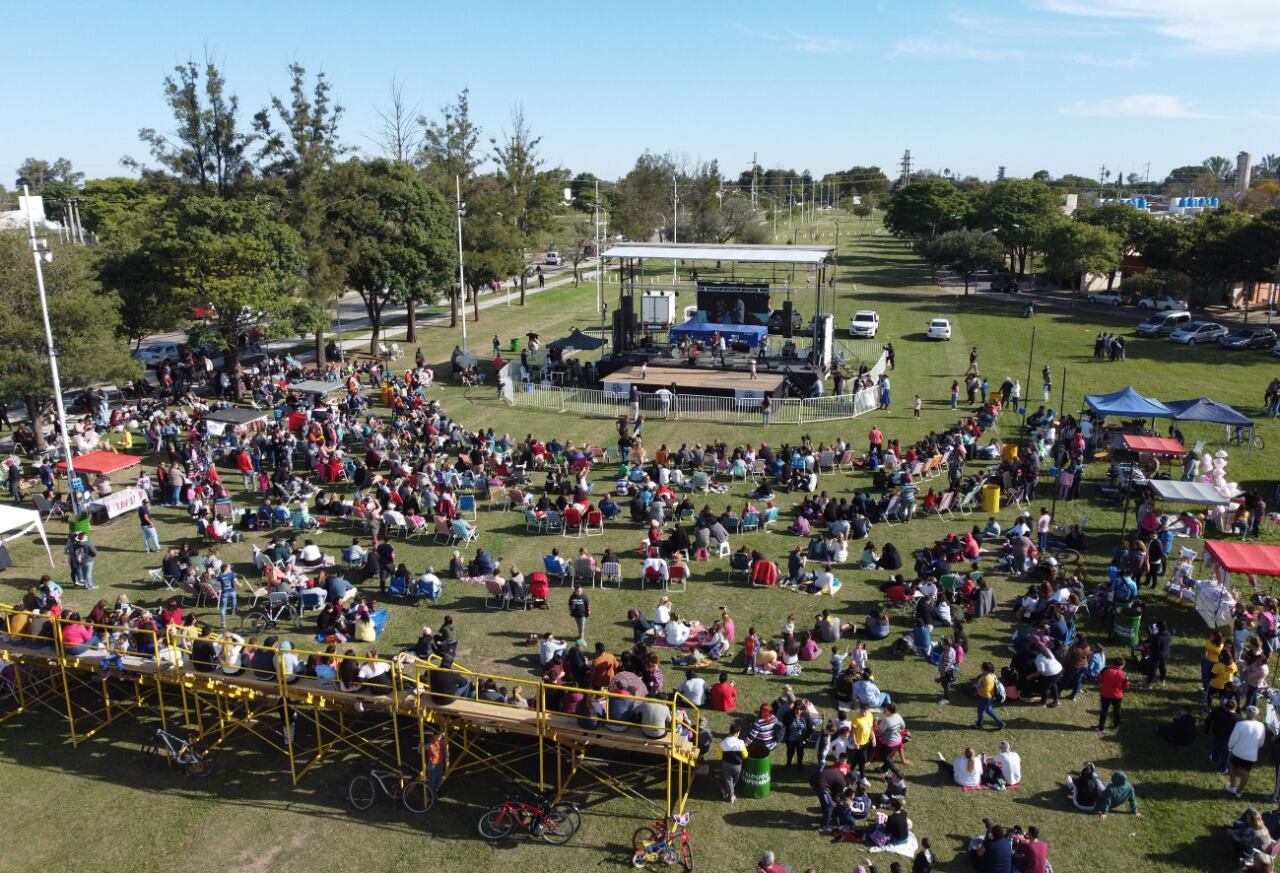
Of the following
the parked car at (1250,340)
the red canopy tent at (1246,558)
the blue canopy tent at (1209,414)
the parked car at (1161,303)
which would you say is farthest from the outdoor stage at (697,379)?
the parked car at (1161,303)

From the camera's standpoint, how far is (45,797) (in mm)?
13617

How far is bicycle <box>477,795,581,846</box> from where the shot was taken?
12.8 m

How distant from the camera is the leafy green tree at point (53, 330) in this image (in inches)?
1101

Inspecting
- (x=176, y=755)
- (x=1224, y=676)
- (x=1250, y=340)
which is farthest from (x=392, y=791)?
(x=1250, y=340)

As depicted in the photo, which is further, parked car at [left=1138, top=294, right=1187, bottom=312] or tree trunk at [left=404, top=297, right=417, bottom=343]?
parked car at [left=1138, top=294, right=1187, bottom=312]

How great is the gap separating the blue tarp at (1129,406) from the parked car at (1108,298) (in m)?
39.1

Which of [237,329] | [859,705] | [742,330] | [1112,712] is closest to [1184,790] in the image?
[1112,712]

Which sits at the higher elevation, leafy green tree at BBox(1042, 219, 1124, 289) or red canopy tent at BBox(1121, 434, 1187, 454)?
leafy green tree at BBox(1042, 219, 1124, 289)

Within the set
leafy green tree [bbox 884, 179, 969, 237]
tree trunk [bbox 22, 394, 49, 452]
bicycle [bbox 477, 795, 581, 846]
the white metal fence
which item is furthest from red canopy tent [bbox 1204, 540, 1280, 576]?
leafy green tree [bbox 884, 179, 969, 237]

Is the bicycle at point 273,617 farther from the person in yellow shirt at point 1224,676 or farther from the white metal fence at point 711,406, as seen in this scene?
the white metal fence at point 711,406

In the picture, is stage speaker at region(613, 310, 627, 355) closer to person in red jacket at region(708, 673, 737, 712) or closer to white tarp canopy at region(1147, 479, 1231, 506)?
white tarp canopy at region(1147, 479, 1231, 506)

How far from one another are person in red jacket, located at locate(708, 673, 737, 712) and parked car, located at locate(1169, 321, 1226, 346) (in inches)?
1759

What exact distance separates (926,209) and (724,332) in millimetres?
59192

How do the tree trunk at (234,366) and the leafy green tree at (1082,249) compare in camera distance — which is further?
the leafy green tree at (1082,249)
